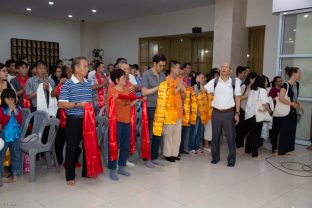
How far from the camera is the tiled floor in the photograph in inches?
114

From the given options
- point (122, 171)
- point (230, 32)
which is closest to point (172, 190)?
point (122, 171)

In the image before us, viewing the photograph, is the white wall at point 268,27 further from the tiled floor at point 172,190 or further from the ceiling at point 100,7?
the tiled floor at point 172,190

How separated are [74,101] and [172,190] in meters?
1.46

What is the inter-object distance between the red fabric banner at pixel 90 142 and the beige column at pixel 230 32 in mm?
5682

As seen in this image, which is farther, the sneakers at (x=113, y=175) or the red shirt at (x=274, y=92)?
the red shirt at (x=274, y=92)

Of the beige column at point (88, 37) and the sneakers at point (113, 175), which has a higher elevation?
the beige column at point (88, 37)

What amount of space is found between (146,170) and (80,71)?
1.61 m

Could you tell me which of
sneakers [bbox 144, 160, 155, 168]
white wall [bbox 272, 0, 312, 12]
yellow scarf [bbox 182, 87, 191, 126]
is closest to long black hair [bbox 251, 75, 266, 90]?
yellow scarf [bbox 182, 87, 191, 126]

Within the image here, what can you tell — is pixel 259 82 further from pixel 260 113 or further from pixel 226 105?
pixel 226 105

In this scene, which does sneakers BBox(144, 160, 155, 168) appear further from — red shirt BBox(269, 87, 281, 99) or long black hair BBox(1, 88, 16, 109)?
red shirt BBox(269, 87, 281, 99)

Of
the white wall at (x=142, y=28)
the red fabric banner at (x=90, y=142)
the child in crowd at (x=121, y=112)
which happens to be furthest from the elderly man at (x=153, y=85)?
the white wall at (x=142, y=28)

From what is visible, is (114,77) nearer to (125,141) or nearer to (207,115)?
(125,141)

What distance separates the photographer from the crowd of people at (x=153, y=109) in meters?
3.19

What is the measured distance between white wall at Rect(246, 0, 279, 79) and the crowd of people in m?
2.29
